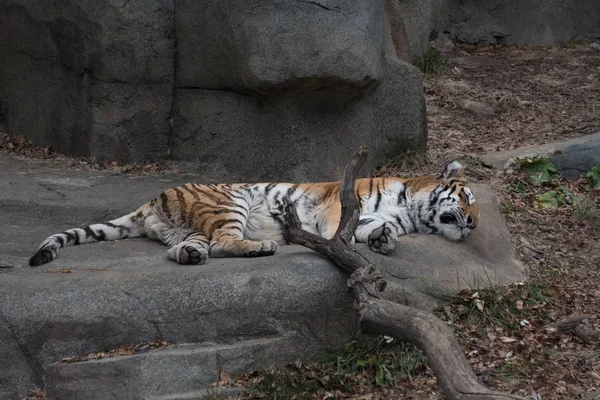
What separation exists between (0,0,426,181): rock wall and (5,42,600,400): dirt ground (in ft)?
1.10

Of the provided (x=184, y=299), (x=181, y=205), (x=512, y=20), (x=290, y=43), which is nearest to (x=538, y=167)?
(x=290, y=43)

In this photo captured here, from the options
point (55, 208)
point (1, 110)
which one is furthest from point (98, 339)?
point (1, 110)

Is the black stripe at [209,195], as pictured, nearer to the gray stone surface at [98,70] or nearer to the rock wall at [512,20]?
the gray stone surface at [98,70]

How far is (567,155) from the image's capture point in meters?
8.41

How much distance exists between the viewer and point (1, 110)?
9.30m

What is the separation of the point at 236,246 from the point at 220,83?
2.71m

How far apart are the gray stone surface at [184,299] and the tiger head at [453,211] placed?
28 cm

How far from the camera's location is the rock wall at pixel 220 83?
25.6ft

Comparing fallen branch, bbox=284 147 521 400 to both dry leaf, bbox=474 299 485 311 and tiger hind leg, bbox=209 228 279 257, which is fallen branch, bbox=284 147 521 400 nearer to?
tiger hind leg, bbox=209 228 279 257

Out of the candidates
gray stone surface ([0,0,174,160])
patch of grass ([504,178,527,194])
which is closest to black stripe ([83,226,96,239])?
gray stone surface ([0,0,174,160])

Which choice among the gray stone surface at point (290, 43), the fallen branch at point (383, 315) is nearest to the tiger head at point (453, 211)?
the fallen branch at point (383, 315)

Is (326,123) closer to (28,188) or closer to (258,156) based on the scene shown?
(258,156)

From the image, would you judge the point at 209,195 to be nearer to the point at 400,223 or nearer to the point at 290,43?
the point at 400,223

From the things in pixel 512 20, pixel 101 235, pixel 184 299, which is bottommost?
pixel 101 235
